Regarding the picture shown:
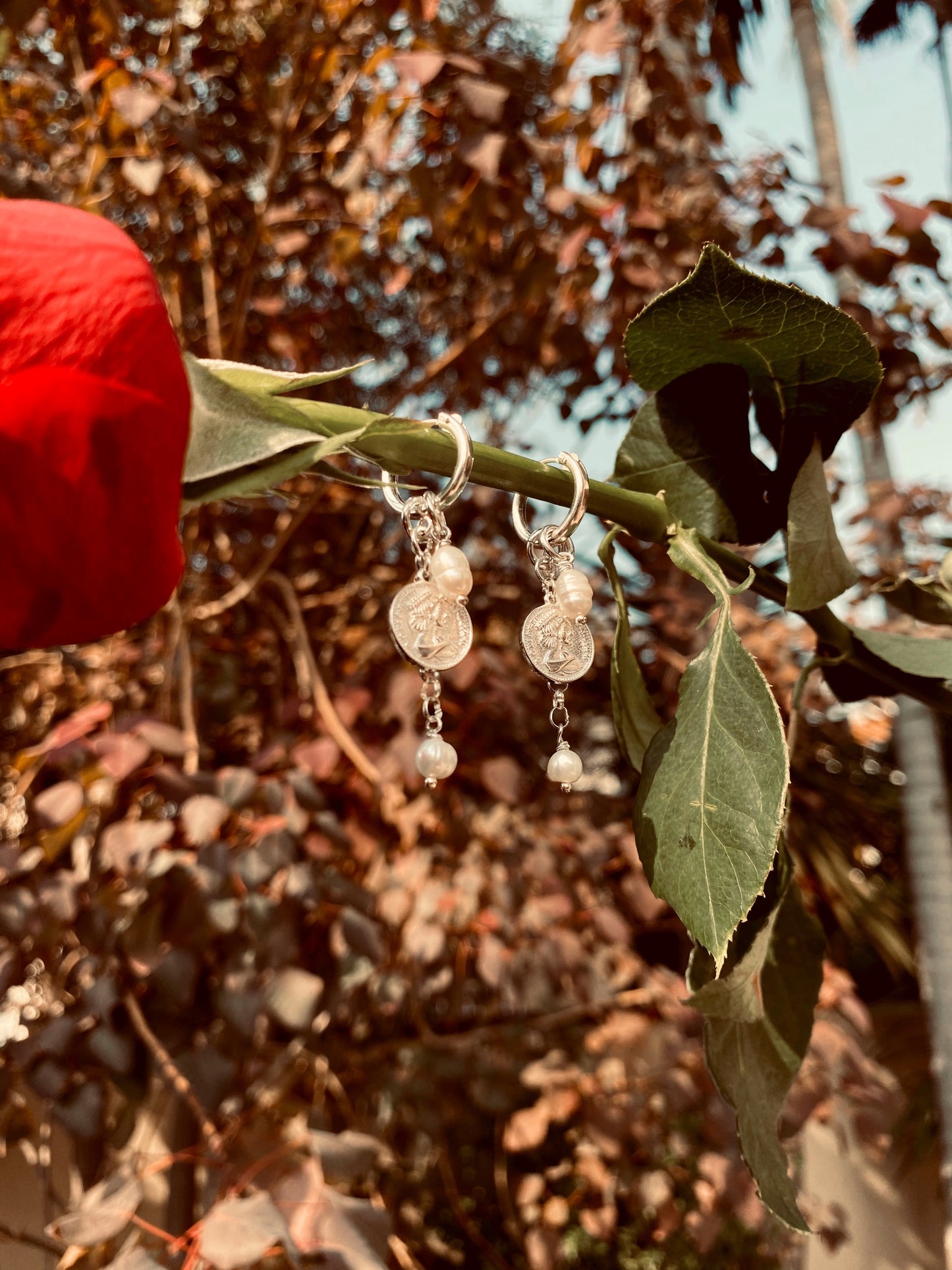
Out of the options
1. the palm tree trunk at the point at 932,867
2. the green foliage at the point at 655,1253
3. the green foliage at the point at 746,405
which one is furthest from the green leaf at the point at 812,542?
the green foliage at the point at 655,1253

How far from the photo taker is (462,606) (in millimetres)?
222

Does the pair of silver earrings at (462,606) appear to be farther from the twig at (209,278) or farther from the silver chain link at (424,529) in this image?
the twig at (209,278)

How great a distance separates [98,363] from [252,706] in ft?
4.04

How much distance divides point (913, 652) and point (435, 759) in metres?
0.13

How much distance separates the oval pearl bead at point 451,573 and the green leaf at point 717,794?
49 mm

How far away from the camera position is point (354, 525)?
1.31 metres

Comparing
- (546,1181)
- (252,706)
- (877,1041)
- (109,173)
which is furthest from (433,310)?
(877,1041)

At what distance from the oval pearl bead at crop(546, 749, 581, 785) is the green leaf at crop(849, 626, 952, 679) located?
9 centimetres

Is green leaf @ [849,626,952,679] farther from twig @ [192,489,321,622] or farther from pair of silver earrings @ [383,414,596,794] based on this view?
twig @ [192,489,321,622]

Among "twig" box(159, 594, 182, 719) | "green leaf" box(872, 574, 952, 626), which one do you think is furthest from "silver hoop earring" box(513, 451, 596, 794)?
"twig" box(159, 594, 182, 719)

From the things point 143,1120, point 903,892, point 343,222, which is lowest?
point 903,892

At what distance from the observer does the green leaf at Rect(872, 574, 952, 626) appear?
0.29 m

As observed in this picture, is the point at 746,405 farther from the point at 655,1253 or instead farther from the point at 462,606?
the point at 655,1253

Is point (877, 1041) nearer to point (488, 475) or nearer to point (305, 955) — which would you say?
point (305, 955)
